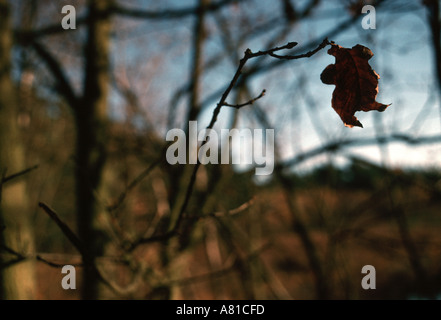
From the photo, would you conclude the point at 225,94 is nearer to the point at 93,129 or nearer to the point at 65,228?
the point at 65,228

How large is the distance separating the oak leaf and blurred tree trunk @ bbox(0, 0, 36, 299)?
1.98 m

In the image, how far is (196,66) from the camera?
10.2 feet

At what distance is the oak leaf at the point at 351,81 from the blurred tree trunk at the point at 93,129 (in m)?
2.32

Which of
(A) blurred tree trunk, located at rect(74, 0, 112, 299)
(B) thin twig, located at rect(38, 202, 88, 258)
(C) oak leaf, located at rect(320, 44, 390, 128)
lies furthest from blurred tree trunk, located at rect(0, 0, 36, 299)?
(C) oak leaf, located at rect(320, 44, 390, 128)

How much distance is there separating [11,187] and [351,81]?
7.90ft

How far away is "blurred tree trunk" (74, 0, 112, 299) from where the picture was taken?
8.82 feet

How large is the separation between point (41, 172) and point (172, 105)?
9801 mm

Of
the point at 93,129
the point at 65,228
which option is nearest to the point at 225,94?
the point at 65,228

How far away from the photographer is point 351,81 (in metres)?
0.72

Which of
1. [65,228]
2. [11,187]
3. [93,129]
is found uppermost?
[93,129]

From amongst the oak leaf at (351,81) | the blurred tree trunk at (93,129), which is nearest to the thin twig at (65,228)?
the oak leaf at (351,81)

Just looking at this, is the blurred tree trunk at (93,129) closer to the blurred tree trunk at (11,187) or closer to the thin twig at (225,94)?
the blurred tree trunk at (11,187)
